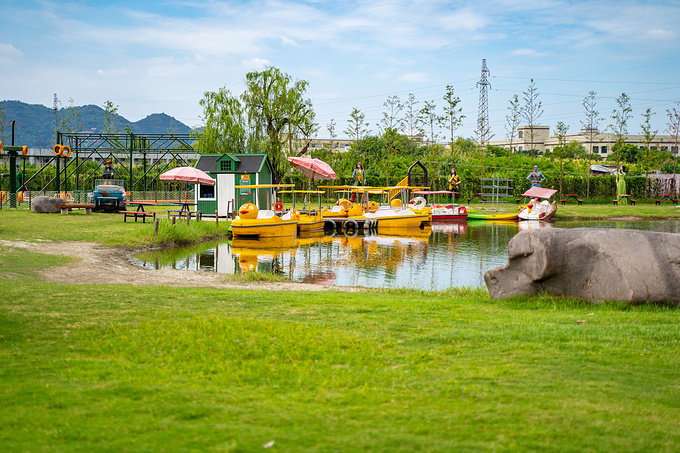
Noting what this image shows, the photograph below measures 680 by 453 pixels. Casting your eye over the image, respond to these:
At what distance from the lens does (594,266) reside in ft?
30.6

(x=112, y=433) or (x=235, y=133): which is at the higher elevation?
(x=235, y=133)

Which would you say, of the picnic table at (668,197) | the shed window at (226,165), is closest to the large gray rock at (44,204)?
the shed window at (226,165)

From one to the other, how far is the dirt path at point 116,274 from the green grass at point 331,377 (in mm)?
3173

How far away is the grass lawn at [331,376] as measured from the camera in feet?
12.9

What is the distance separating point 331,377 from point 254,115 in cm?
4218

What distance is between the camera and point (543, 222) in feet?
117

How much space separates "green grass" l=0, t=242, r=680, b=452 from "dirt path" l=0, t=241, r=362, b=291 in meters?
3.17

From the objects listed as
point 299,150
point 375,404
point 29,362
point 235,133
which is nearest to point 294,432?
point 375,404

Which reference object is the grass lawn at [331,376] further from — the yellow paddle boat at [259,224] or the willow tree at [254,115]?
the willow tree at [254,115]

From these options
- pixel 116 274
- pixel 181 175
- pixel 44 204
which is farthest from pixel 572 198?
pixel 116 274

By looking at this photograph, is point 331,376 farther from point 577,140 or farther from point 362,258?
point 577,140

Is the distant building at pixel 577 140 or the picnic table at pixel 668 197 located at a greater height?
the distant building at pixel 577 140

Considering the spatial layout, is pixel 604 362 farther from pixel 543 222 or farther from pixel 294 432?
pixel 543 222

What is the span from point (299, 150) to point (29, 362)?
4509 cm
